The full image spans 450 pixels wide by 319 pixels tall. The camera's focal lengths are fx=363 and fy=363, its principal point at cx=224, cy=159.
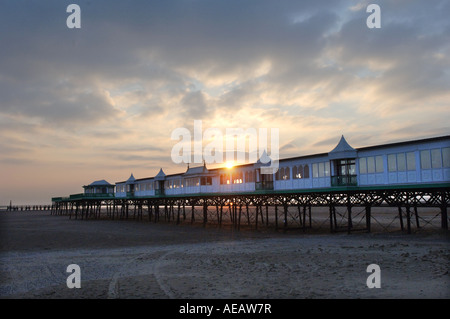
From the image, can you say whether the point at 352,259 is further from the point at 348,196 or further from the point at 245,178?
the point at 245,178

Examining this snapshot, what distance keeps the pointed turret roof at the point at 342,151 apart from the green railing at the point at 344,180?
1.54 metres

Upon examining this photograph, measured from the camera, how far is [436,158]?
73.5 ft

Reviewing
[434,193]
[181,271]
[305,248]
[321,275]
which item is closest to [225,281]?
[181,271]

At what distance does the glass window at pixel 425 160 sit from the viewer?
2277cm

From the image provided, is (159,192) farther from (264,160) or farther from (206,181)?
(264,160)

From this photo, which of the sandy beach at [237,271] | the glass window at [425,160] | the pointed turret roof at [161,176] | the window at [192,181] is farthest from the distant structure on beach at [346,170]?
the pointed turret roof at [161,176]

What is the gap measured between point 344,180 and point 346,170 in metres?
0.84

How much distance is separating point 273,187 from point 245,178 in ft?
12.9

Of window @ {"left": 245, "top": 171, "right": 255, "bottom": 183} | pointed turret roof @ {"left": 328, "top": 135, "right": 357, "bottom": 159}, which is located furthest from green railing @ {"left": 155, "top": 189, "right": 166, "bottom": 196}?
pointed turret roof @ {"left": 328, "top": 135, "right": 357, "bottom": 159}

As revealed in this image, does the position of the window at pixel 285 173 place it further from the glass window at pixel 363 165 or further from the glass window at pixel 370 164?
the glass window at pixel 370 164

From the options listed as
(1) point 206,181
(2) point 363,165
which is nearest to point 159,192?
(1) point 206,181

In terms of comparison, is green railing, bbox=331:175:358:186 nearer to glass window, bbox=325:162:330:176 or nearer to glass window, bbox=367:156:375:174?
glass window, bbox=325:162:330:176
